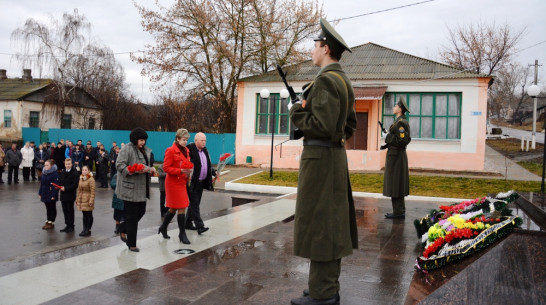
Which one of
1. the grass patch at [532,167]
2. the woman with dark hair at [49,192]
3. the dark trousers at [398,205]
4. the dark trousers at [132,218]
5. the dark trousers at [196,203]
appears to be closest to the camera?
the dark trousers at [132,218]

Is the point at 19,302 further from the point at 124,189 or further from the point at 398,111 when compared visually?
the point at 398,111

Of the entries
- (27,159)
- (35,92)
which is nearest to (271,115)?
(27,159)

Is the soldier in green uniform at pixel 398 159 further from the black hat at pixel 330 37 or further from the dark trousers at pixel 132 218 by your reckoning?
the black hat at pixel 330 37

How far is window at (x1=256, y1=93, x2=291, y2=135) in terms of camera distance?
79.0ft

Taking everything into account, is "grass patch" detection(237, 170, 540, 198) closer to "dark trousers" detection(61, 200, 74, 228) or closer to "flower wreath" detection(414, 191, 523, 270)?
"dark trousers" detection(61, 200, 74, 228)

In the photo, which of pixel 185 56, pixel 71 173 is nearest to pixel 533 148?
pixel 185 56

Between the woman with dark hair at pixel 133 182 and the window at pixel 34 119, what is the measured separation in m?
34.5

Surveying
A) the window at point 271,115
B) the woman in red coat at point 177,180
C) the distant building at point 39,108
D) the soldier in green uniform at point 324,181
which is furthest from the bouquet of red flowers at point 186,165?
the distant building at point 39,108

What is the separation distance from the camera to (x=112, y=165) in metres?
16.3

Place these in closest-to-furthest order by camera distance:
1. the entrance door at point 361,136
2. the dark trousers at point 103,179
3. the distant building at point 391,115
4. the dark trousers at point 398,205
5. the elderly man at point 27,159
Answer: the dark trousers at point 398,205 < the dark trousers at point 103,179 < the elderly man at point 27,159 < the distant building at point 391,115 < the entrance door at point 361,136

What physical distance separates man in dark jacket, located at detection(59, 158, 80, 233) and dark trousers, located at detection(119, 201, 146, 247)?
2.74 metres

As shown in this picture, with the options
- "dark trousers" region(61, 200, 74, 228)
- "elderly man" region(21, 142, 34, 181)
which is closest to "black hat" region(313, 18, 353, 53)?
"dark trousers" region(61, 200, 74, 228)

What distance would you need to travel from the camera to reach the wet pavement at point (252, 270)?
3.54 m

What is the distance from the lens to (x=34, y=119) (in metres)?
36.5
